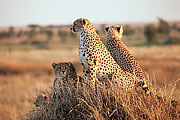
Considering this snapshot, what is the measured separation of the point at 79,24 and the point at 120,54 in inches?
38.8

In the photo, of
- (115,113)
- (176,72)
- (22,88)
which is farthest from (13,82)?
(115,113)

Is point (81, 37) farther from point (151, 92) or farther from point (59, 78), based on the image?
point (151, 92)

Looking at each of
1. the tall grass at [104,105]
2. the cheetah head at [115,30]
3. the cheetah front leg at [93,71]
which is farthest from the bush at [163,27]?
the tall grass at [104,105]

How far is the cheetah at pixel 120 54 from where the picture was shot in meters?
4.25

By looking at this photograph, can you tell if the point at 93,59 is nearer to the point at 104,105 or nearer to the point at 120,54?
the point at 104,105

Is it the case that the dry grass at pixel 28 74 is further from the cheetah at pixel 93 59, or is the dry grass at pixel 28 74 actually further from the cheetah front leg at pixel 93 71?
the cheetah front leg at pixel 93 71

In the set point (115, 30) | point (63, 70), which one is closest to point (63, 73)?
point (63, 70)

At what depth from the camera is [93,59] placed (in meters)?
3.68

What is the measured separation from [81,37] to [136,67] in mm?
980

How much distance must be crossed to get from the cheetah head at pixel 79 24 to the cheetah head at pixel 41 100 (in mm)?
910

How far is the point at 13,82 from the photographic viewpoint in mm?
17953

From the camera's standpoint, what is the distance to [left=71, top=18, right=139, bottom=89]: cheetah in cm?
367

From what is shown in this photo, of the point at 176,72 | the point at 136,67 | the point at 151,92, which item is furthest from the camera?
the point at 176,72

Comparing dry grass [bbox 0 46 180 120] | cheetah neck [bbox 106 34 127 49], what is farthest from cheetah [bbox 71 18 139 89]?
dry grass [bbox 0 46 180 120]
